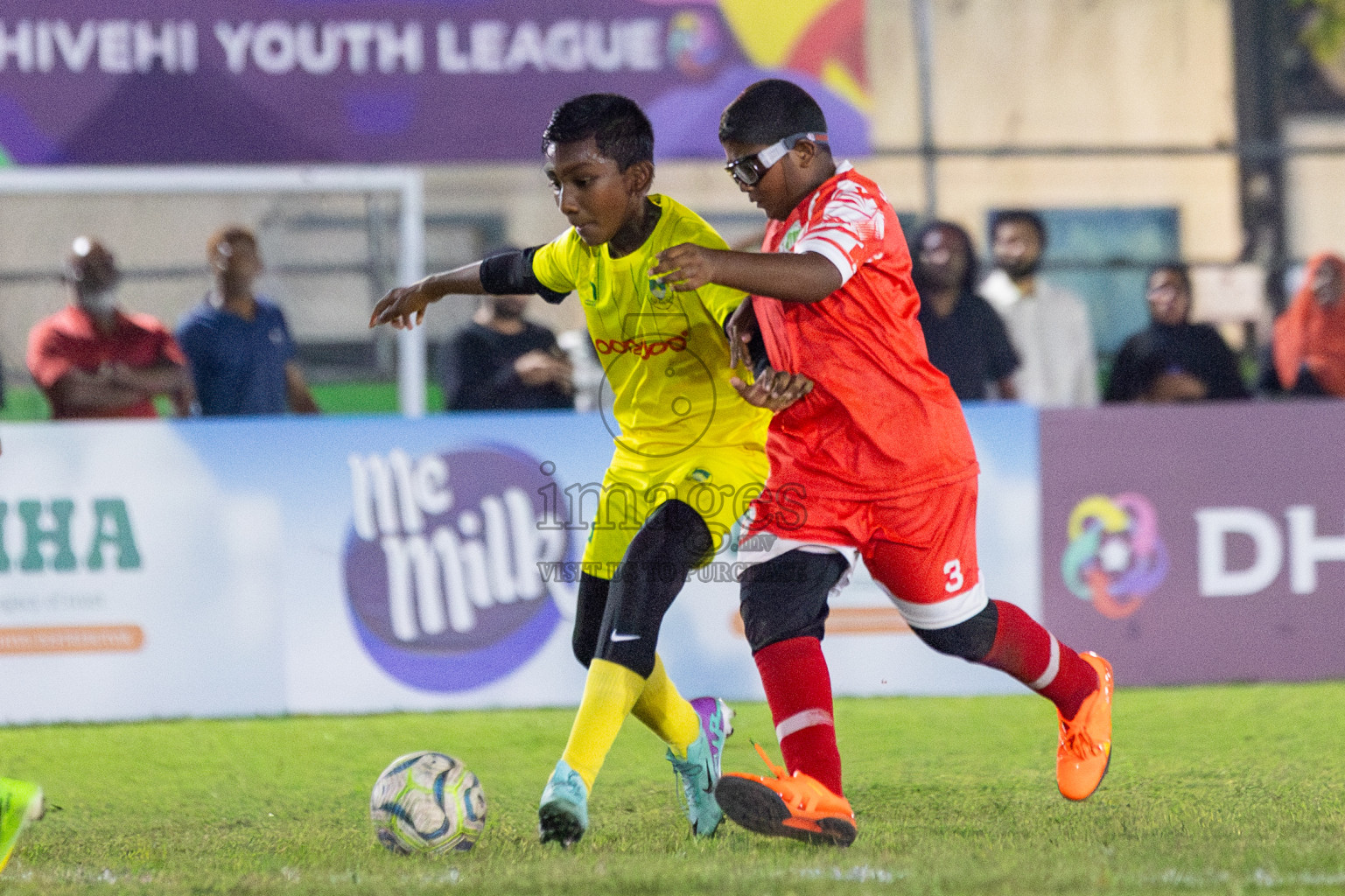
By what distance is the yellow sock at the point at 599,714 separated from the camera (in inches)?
163

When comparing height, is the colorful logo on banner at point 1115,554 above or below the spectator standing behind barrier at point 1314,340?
below

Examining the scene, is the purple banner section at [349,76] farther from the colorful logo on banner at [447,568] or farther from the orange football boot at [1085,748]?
the orange football boot at [1085,748]

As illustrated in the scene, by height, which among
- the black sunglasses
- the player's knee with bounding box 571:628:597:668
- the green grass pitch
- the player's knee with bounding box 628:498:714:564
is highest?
the black sunglasses

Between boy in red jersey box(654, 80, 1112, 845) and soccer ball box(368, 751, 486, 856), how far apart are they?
0.73m

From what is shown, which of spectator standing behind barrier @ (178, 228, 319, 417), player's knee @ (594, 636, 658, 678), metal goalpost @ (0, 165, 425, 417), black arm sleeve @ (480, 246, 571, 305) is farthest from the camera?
metal goalpost @ (0, 165, 425, 417)

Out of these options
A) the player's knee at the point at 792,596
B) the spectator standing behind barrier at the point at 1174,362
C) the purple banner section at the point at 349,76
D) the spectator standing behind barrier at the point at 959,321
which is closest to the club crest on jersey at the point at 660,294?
the player's knee at the point at 792,596

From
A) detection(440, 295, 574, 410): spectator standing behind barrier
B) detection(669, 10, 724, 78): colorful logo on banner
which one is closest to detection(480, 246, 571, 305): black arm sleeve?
detection(440, 295, 574, 410): spectator standing behind barrier

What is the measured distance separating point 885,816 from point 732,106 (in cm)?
206

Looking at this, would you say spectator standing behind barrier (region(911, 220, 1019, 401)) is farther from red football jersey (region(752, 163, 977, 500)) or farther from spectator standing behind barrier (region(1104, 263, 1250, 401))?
red football jersey (region(752, 163, 977, 500))

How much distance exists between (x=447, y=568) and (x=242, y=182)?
2990 mm

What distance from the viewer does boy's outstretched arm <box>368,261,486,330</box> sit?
4762 mm

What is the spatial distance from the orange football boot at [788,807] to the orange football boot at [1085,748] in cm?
81

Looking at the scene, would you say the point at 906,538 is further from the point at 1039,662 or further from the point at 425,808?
the point at 425,808

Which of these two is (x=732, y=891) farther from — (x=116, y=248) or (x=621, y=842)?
(x=116, y=248)
